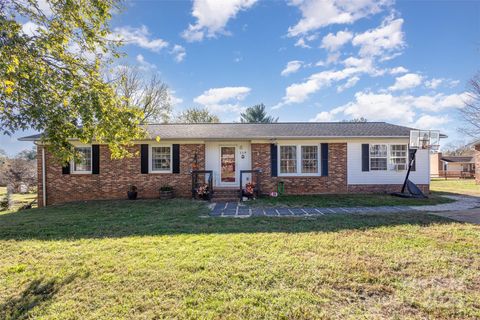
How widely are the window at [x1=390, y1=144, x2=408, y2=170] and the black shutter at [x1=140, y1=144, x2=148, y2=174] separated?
1156cm

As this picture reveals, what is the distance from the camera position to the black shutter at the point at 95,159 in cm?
1102

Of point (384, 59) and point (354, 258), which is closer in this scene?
point (354, 258)

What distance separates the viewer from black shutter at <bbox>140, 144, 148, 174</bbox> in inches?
437

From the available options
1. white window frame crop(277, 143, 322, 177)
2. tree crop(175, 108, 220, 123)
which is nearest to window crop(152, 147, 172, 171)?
white window frame crop(277, 143, 322, 177)

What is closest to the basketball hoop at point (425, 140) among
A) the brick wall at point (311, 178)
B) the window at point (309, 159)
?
the brick wall at point (311, 178)

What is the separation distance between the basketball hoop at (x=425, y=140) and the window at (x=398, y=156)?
2.84ft

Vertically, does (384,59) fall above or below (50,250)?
above

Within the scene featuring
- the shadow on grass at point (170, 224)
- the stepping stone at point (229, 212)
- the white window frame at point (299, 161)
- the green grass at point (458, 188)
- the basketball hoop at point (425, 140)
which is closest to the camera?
the shadow on grass at point (170, 224)

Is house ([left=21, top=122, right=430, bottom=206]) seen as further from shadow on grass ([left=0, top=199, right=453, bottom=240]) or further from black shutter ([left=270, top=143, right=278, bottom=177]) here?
shadow on grass ([left=0, top=199, right=453, bottom=240])

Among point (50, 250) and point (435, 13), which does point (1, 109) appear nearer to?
point (50, 250)

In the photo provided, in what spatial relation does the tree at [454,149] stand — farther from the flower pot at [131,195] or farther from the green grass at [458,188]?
the flower pot at [131,195]

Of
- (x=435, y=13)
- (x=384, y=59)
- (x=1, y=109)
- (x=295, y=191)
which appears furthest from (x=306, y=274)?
(x=384, y=59)

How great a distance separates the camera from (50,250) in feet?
14.5

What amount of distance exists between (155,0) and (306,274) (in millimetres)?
10058
